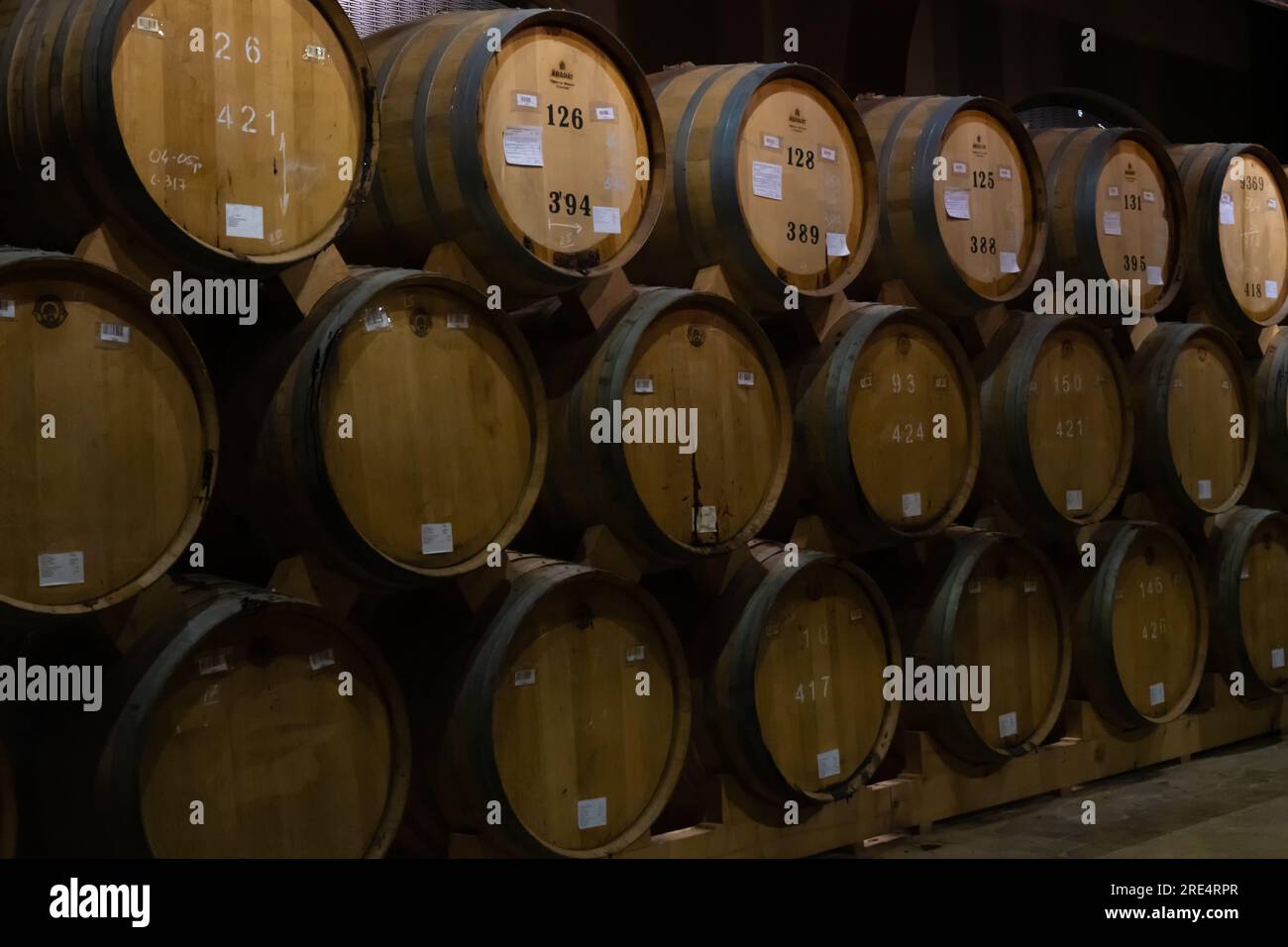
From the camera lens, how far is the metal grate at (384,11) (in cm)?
529

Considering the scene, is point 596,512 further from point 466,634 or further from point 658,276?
point 658,276

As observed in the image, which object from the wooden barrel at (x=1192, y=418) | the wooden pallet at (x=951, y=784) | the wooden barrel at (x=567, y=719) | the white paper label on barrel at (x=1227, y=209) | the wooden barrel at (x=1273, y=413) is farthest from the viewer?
the wooden barrel at (x=1273, y=413)

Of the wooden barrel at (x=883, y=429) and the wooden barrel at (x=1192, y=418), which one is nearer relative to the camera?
the wooden barrel at (x=883, y=429)

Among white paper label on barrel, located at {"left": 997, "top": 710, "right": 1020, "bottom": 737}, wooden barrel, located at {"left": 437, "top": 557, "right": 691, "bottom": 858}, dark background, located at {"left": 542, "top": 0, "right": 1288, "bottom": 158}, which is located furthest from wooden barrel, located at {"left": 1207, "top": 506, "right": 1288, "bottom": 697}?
wooden barrel, located at {"left": 437, "top": 557, "right": 691, "bottom": 858}

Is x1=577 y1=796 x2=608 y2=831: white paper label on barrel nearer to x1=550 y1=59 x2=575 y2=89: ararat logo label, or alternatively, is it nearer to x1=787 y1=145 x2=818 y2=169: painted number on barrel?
x1=550 y1=59 x2=575 y2=89: ararat logo label

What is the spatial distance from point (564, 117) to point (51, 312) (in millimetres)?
1662

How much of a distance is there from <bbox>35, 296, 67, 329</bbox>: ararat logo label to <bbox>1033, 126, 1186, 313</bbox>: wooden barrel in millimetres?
4215

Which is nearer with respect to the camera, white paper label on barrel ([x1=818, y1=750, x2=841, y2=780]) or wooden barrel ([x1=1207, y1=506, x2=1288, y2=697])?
white paper label on barrel ([x1=818, y1=750, x2=841, y2=780])

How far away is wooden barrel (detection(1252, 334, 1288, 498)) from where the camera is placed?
721 centimetres

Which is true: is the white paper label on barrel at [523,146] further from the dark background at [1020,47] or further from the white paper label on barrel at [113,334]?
the dark background at [1020,47]

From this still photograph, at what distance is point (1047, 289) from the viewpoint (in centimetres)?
614

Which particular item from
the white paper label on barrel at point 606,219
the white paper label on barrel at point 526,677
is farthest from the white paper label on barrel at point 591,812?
the white paper label on barrel at point 606,219

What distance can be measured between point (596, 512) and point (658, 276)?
39.7 inches

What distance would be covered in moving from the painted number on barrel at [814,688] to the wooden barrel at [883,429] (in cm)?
55
